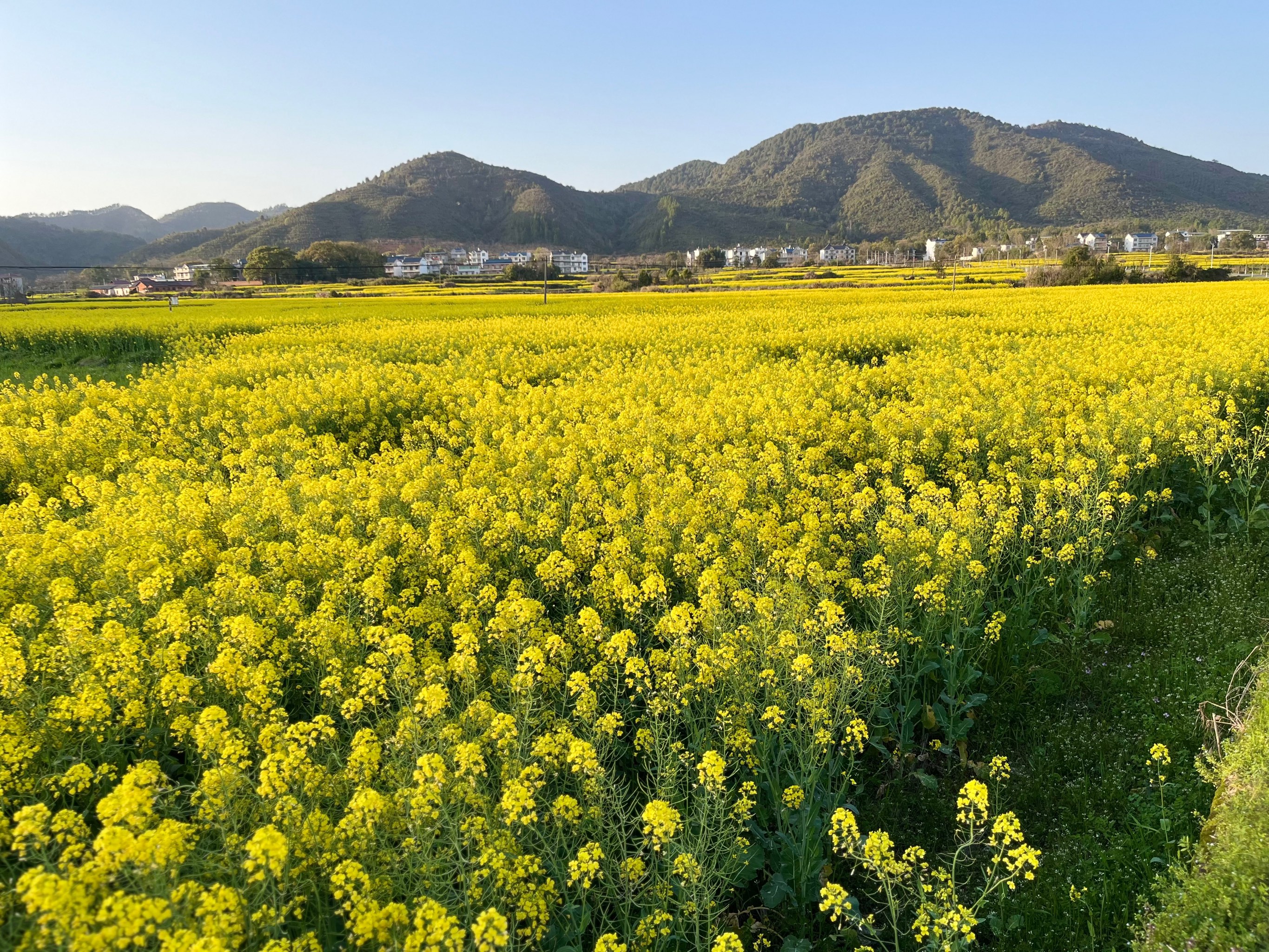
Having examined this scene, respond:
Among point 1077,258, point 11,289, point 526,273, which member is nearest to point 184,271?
point 11,289

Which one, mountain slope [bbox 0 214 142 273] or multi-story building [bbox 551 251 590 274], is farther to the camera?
mountain slope [bbox 0 214 142 273]

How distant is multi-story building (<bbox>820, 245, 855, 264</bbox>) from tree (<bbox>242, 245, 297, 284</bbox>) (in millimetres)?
88712

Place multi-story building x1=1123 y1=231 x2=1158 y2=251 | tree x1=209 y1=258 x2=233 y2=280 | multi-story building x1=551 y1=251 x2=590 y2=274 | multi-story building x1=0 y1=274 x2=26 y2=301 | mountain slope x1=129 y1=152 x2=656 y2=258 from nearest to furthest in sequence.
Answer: multi-story building x1=0 y1=274 x2=26 y2=301 → tree x1=209 y1=258 x2=233 y2=280 → multi-story building x1=1123 y1=231 x2=1158 y2=251 → multi-story building x1=551 y1=251 x2=590 y2=274 → mountain slope x1=129 y1=152 x2=656 y2=258

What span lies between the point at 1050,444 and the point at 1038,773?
229 inches

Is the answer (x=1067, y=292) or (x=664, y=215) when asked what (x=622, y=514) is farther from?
(x=664, y=215)

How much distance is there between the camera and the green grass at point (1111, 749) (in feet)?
12.1

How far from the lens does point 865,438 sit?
392 inches

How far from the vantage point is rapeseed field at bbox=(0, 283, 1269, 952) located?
2785 mm

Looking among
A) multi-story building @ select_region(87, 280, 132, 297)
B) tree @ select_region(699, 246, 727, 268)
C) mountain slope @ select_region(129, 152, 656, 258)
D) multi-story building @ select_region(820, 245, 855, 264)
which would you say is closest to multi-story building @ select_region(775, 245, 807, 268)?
multi-story building @ select_region(820, 245, 855, 264)

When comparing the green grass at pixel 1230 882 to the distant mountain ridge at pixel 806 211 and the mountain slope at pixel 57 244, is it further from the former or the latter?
the mountain slope at pixel 57 244

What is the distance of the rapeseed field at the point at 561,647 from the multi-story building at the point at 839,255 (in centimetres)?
12057

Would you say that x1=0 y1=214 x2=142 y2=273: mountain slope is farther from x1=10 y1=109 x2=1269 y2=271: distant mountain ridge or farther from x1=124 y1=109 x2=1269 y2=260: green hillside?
x1=124 y1=109 x2=1269 y2=260: green hillside

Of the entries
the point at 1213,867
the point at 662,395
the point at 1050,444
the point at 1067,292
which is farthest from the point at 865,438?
the point at 1067,292

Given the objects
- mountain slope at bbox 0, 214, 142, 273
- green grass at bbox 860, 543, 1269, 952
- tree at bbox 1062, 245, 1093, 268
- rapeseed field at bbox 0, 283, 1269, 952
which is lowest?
green grass at bbox 860, 543, 1269, 952
